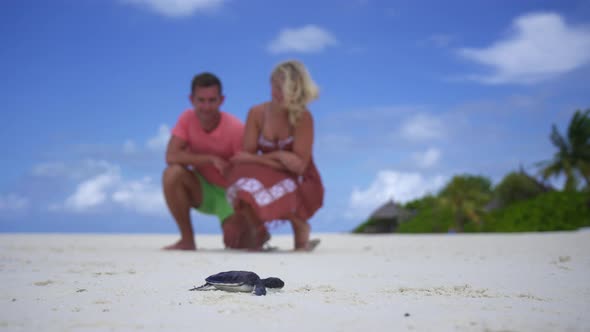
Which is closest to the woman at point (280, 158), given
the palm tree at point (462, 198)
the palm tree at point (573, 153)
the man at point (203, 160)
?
the man at point (203, 160)

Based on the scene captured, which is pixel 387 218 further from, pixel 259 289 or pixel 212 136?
pixel 259 289

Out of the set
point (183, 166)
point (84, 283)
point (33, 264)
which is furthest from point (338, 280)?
point (183, 166)

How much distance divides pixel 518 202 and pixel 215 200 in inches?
790

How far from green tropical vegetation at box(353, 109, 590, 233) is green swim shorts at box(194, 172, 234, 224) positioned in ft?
50.1

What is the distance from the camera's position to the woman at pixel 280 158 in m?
5.64

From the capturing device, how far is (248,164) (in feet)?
18.9

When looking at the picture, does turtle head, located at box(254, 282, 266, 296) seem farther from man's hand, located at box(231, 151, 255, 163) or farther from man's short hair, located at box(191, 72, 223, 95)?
man's short hair, located at box(191, 72, 223, 95)

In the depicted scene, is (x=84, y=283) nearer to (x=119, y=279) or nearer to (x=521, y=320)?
(x=119, y=279)

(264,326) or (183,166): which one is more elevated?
(183,166)

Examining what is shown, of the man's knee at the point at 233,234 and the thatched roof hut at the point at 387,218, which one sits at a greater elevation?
the thatched roof hut at the point at 387,218

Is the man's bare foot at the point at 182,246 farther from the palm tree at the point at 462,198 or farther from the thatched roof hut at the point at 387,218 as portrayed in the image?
the palm tree at the point at 462,198

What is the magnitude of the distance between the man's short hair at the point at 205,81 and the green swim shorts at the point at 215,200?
108 cm

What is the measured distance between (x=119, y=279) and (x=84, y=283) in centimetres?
22

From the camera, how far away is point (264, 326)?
1.88 metres
